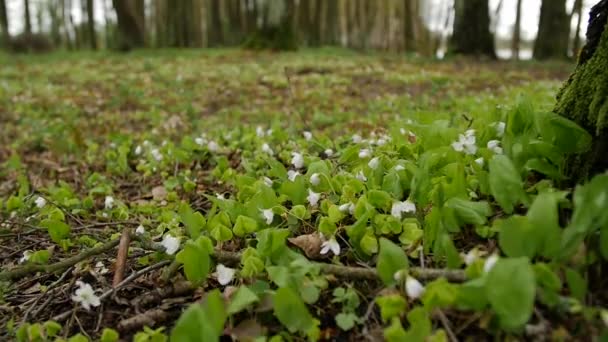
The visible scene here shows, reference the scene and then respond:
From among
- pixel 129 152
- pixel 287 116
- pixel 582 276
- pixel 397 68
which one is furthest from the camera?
pixel 397 68

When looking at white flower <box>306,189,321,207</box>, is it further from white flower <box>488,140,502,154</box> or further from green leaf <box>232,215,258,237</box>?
white flower <box>488,140,502,154</box>

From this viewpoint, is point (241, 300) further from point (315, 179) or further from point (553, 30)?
point (553, 30)

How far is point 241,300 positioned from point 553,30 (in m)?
15.5

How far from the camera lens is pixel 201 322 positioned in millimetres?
1389

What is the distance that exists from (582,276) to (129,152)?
4134 millimetres

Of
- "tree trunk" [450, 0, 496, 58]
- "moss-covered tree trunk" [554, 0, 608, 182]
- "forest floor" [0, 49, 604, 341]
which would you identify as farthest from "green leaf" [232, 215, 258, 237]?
"tree trunk" [450, 0, 496, 58]

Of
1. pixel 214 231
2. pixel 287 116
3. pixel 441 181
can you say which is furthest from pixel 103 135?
pixel 441 181

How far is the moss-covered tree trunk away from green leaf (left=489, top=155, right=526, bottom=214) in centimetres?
25

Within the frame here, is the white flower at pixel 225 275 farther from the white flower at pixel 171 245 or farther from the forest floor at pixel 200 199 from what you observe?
the white flower at pixel 171 245

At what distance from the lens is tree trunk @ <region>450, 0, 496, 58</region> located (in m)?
14.0

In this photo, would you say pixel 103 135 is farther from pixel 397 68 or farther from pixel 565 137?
pixel 397 68

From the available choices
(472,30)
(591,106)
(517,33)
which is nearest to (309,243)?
(591,106)

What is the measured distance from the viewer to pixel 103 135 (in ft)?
20.2

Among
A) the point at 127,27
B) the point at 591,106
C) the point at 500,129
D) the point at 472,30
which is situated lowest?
the point at 500,129
